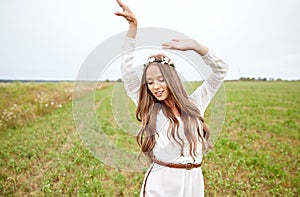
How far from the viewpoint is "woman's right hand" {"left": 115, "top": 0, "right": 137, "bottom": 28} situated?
7.18ft

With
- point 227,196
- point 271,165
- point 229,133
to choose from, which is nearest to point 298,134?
point 229,133

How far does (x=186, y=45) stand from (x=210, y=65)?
27 cm

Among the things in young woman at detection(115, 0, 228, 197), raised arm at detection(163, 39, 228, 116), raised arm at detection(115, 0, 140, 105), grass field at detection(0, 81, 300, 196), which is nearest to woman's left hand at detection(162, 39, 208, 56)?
raised arm at detection(163, 39, 228, 116)

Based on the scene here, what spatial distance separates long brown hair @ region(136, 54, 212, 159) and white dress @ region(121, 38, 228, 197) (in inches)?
1.6

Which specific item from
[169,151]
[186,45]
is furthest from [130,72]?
[169,151]

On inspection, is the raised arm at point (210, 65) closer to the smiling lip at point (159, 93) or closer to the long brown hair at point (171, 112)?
the long brown hair at point (171, 112)

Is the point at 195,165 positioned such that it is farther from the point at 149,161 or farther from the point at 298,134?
A: the point at 298,134

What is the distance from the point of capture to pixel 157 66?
2.20 metres

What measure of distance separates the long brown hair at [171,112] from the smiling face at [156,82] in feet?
0.08

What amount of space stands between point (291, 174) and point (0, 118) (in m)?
7.75

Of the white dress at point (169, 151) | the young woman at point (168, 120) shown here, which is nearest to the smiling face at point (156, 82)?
the young woman at point (168, 120)

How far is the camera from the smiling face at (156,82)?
7.24ft

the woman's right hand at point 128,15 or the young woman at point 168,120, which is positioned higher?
the woman's right hand at point 128,15

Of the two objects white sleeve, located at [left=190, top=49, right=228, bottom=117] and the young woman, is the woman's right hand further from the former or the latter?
white sleeve, located at [left=190, top=49, right=228, bottom=117]
